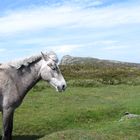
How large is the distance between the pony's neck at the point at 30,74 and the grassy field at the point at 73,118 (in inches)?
81.6

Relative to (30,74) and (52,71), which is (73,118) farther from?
(52,71)

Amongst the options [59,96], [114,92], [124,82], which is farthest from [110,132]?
[124,82]

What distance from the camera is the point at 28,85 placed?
15.0 meters

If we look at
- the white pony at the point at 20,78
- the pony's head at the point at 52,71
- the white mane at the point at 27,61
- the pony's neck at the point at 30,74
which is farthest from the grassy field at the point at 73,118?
the white mane at the point at 27,61

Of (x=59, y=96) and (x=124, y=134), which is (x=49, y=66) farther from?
(x=59, y=96)

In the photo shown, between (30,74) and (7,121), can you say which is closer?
(7,121)

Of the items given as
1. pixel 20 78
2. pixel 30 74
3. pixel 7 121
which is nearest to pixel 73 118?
pixel 30 74

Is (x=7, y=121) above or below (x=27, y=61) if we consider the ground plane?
below

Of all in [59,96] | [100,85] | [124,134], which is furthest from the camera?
[100,85]

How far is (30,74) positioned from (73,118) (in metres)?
7.83

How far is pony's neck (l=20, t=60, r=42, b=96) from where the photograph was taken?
1500 centimetres

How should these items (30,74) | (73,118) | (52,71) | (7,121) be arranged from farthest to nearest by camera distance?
(73,118) < (30,74) < (52,71) < (7,121)

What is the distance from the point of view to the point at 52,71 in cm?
1479

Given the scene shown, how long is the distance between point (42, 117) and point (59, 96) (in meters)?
8.16
